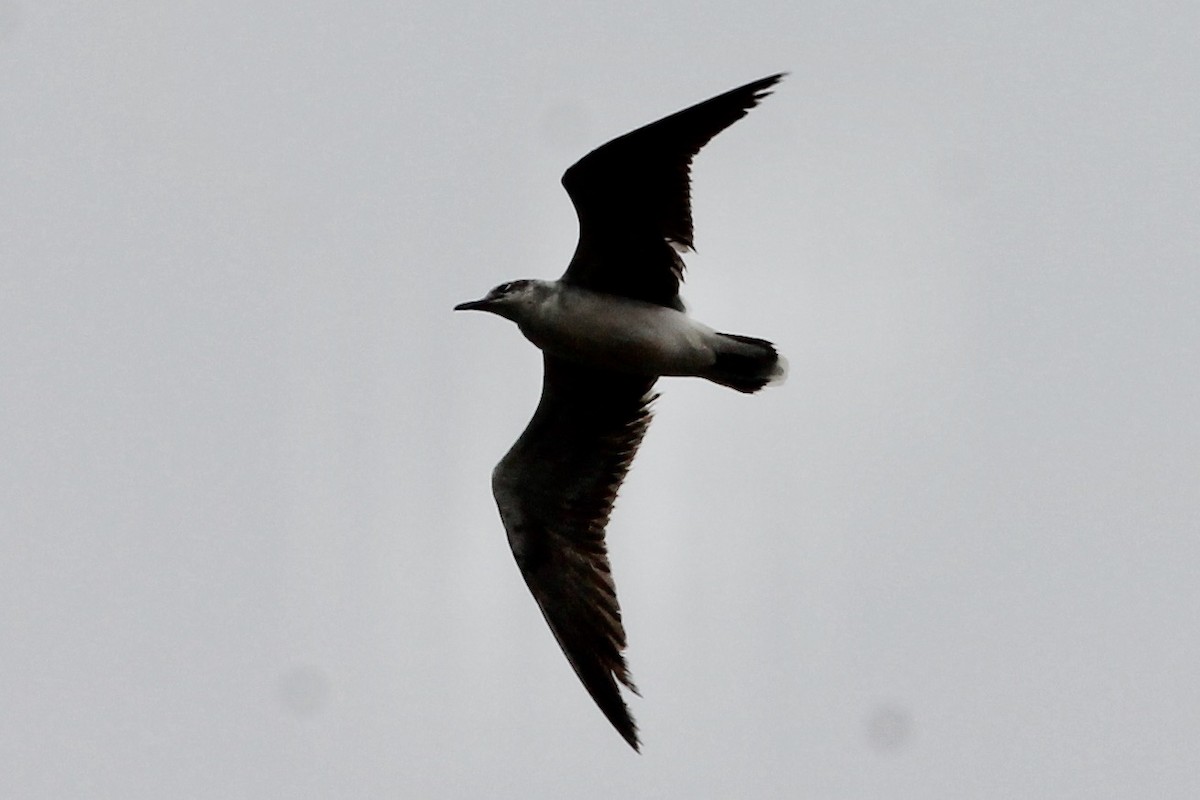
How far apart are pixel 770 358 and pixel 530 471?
6.51 ft

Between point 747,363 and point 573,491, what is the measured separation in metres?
1.70

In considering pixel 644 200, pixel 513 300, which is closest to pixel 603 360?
pixel 513 300

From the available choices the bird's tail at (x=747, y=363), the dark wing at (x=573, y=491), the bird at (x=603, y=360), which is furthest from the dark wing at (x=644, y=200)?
the dark wing at (x=573, y=491)

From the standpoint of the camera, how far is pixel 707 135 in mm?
11172

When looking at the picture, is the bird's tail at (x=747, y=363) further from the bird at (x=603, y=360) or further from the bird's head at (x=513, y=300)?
the bird's head at (x=513, y=300)

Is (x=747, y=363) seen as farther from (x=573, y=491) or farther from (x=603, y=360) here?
(x=573, y=491)

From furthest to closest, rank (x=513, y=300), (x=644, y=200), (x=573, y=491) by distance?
(x=573, y=491) < (x=513, y=300) < (x=644, y=200)

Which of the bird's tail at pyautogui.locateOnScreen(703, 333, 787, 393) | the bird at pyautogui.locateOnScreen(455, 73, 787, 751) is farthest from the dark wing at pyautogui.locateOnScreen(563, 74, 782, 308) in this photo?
the bird's tail at pyautogui.locateOnScreen(703, 333, 787, 393)

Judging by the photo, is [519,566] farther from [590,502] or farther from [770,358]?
[770,358]

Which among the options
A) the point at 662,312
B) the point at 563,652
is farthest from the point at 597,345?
the point at 563,652

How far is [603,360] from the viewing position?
482 inches

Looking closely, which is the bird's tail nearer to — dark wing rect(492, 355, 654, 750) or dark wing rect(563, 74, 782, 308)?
dark wing rect(563, 74, 782, 308)

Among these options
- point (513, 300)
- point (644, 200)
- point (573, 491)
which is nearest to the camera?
point (644, 200)

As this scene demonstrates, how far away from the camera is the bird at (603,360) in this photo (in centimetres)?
1141
